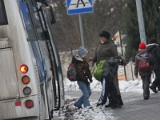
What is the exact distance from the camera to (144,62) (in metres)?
15.4

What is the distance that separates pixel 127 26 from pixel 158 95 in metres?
10.6

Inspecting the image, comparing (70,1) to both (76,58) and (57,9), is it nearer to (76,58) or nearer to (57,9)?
(76,58)

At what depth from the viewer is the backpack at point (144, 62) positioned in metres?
15.4

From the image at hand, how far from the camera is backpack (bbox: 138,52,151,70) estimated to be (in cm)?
1545

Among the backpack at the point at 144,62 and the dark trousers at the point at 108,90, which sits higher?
the backpack at the point at 144,62

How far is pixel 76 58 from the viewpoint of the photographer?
14062 mm

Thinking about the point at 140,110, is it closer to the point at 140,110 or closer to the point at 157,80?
the point at 140,110

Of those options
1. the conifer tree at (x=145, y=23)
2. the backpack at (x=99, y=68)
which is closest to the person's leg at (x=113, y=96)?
the backpack at (x=99, y=68)

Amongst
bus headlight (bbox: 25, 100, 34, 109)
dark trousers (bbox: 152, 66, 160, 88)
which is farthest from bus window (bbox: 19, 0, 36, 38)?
dark trousers (bbox: 152, 66, 160, 88)

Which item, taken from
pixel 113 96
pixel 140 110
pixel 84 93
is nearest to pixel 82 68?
pixel 84 93

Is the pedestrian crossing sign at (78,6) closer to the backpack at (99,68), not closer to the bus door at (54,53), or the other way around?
the backpack at (99,68)

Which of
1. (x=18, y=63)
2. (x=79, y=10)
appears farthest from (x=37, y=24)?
(x=79, y=10)

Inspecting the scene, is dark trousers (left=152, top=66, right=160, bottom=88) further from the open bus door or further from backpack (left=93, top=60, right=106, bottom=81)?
the open bus door

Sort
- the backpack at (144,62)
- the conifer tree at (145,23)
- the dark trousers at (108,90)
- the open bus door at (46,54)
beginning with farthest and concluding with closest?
the conifer tree at (145,23)
the backpack at (144,62)
the dark trousers at (108,90)
the open bus door at (46,54)
